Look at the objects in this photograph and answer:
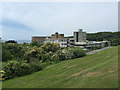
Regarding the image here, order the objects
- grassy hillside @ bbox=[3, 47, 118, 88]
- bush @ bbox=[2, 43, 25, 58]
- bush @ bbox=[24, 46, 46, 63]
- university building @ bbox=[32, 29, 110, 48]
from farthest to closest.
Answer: university building @ bbox=[32, 29, 110, 48]
bush @ bbox=[2, 43, 25, 58]
bush @ bbox=[24, 46, 46, 63]
grassy hillside @ bbox=[3, 47, 118, 88]

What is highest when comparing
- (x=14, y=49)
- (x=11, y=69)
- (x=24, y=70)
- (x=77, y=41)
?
(x=77, y=41)

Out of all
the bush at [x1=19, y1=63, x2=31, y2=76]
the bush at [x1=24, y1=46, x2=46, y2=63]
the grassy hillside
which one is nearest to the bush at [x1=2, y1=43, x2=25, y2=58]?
the bush at [x1=24, y1=46, x2=46, y2=63]

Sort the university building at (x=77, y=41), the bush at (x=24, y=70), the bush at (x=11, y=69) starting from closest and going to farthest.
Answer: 1. the bush at (x=11, y=69)
2. the bush at (x=24, y=70)
3. the university building at (x=77, y=41)

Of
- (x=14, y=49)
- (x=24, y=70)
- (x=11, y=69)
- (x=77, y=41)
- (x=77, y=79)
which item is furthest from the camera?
(x=77, y=41)

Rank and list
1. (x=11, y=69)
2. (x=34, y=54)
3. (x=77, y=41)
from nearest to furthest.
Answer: (x=11, y=69) → (x=34, y=54) → (x=77, y=41)

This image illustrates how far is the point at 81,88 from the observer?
30.6 ft

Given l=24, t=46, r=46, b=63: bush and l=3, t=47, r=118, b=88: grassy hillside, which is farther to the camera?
l=24, t=46, r=46, b=63: bush

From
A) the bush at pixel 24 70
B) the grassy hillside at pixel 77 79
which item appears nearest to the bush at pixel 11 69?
the bush at pixel 24 70

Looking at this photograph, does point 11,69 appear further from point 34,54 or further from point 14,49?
point 14,49

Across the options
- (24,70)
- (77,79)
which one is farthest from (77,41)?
(77,79)

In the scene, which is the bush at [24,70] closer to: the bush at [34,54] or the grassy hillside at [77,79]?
the grassy hillside at [77,79]

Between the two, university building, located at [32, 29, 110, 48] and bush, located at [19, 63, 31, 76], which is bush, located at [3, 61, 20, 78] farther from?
university building, located at [32, 29, 110, 48]

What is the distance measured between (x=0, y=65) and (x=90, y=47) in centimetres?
5424

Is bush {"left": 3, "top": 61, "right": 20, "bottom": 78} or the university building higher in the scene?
the university building
